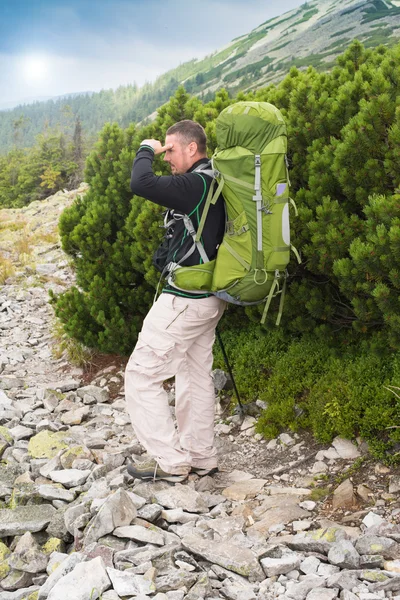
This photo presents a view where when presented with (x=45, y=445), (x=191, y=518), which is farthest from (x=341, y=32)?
(x=191, y=518)

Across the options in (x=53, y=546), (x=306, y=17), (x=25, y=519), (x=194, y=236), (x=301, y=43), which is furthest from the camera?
(x=306, y=17)

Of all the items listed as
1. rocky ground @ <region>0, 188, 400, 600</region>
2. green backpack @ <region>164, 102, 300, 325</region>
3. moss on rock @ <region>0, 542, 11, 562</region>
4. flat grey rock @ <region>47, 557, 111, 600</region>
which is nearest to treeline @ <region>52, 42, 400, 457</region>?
rocky ground @ <region>0, 188, 400, 600</region>

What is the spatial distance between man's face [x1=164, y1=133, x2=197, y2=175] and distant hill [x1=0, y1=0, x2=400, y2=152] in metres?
94.0

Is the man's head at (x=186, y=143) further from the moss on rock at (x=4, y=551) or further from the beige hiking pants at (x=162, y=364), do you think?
the moss on rock at (x=4, y=551)

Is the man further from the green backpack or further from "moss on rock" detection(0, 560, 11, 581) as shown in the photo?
"moss on rock" detection(0, 560, 11, 581)

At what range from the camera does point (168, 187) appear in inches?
174

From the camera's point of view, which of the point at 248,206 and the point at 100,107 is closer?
the point at 248,206

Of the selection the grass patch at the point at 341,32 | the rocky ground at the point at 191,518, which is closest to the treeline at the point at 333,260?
the rocky ground at the point at 191,518

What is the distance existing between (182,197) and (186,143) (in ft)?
1.75

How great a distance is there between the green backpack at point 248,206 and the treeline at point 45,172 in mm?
24723

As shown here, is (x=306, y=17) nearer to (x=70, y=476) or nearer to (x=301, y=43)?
(x=301, y=43)

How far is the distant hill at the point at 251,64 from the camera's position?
112 metres

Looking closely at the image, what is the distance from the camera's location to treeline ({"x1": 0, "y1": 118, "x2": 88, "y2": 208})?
29812mm

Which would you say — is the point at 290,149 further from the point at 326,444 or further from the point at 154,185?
the point at 326,444
